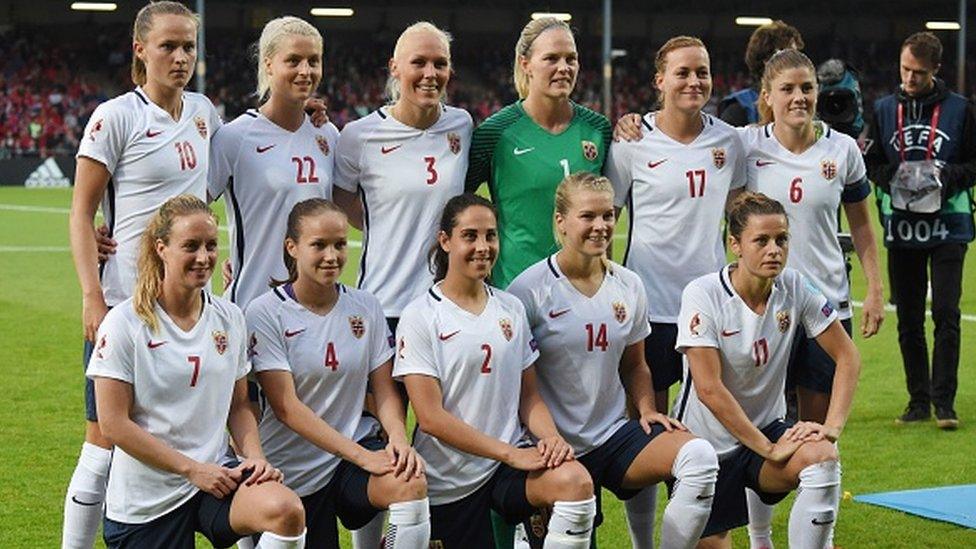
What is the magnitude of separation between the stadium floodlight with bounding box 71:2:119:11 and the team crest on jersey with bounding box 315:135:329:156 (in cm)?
4048

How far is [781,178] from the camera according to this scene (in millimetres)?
6215

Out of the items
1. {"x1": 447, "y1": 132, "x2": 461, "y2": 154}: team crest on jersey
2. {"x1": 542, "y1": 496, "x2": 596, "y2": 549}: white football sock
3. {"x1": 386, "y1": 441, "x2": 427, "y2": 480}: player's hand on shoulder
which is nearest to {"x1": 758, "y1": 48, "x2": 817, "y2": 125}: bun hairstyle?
{"x1": 447, "y1": 132, "x2": 461, "y2": 154}: team crest on jersey

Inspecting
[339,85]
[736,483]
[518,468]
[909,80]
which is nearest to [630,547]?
[736,483]

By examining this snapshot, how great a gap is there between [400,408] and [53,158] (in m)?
28.9

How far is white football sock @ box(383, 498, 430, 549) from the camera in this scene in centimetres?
508

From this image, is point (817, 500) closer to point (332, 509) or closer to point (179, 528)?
point (332, 509)

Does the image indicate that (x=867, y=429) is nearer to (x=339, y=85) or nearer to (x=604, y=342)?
(x=604, y=342)

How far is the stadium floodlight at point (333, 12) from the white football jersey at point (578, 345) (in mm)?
40500

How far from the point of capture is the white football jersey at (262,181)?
5691mm

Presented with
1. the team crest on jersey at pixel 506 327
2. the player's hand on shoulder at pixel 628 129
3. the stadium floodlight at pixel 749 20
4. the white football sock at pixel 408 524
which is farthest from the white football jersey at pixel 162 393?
the stadium floodlight at pixel 749 20

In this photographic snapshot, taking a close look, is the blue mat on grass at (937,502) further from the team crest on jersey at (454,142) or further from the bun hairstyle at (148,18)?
the bun hairstyle at (148,18)

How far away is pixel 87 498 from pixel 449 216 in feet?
5.02

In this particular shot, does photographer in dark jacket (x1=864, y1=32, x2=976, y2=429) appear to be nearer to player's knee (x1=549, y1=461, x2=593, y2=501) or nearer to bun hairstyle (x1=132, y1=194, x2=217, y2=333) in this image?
player's knee (x1=549, y1=461, x2=593, y2=501)

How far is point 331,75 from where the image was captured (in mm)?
46156
